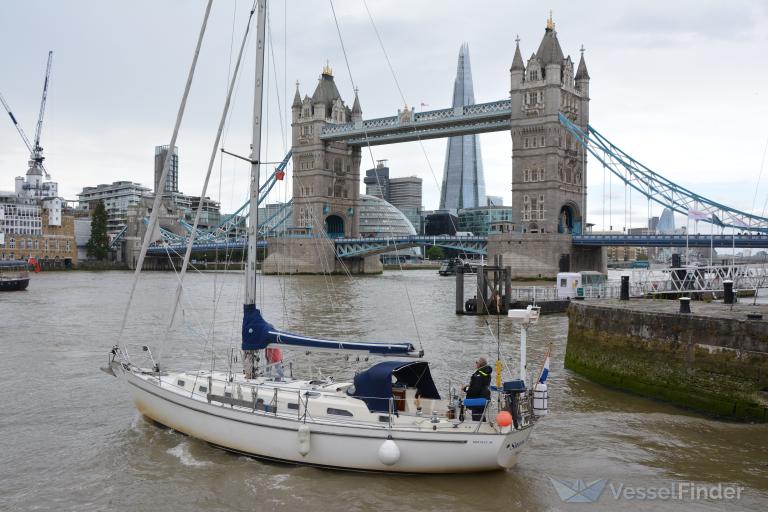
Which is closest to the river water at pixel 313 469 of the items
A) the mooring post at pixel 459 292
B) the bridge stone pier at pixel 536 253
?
the mooring post at pixel 459 292

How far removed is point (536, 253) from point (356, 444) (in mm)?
61698

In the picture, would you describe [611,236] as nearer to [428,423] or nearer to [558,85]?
[558,85]

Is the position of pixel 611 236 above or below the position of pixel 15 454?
above

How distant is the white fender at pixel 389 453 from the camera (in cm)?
1118

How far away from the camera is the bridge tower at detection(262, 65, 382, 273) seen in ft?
308

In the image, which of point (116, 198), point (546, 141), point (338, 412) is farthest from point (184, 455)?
point (116, 198)

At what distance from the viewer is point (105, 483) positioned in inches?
475

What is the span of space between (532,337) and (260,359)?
A: 52.2 feet

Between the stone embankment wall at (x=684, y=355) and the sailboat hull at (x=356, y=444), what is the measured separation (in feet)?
19.0

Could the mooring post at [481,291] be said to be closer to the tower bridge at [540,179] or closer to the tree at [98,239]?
the tower bridge at [540,179]

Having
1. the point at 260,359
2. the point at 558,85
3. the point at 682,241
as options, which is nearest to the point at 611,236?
the point at 682,241

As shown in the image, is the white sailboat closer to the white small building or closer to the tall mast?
the tall mast

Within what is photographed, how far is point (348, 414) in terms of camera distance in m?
11.9

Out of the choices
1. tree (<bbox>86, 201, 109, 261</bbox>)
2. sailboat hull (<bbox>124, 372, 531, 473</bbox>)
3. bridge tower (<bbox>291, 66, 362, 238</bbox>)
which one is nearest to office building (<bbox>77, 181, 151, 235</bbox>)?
tree (<bbox>86, 201, 109, 261</bbox>)
